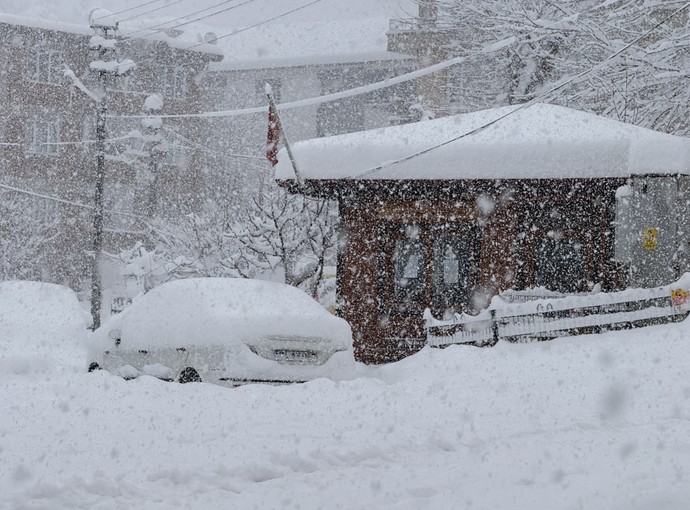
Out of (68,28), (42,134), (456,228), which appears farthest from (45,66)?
(456,228)

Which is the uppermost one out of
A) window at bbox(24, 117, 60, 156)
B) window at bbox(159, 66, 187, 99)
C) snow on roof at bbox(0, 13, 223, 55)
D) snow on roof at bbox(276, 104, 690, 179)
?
snow on roof at bbox(0, 13, 223, 55)

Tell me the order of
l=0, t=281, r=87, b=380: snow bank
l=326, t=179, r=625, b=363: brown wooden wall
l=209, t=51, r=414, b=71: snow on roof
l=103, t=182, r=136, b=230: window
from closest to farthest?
l=0, t=281, r=87, b=380: snow bank < l=326, t=179, r=625, b=363: brown wooden wall < l=103, t=182, r=136, b=230: window < l=209, t=51, r=414, b=71: snow on roof

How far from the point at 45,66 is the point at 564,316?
3533 cm

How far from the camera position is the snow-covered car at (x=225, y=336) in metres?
9.40

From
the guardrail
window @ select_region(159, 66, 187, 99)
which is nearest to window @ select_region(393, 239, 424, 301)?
the guardrail

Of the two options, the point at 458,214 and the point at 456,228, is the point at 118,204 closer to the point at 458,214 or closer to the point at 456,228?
the point at 456,228

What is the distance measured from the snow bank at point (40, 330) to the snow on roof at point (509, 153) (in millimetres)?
4984

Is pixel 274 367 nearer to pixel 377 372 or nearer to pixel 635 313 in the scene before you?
pixel 377 372

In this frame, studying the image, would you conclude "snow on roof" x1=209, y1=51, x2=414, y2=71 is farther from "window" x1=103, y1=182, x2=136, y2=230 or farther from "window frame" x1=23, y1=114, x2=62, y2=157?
"window frame" x1=23, y1=114, x2=62, y2=157

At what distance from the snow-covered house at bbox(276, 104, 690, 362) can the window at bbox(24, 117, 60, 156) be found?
2968 cm

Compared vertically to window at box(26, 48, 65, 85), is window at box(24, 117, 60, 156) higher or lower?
lower

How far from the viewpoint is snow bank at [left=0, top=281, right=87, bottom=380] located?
14.3 metres

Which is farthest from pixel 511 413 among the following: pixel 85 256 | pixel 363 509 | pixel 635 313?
pixel 85 256

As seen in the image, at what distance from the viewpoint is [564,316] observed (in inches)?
541
